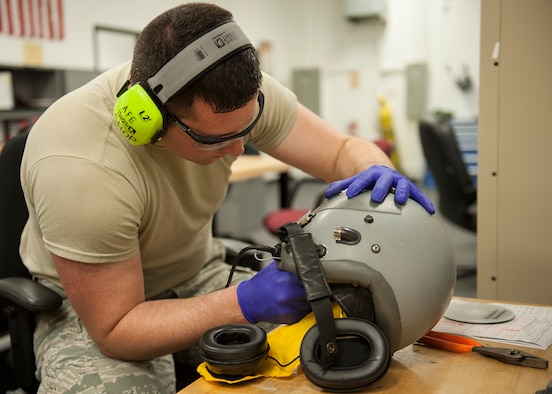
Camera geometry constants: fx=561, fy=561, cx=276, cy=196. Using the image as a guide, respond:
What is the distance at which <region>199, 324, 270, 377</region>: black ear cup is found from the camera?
0.83 m

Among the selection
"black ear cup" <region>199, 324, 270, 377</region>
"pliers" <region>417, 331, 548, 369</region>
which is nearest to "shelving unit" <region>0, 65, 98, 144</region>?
"black ear cup" <region>199, 324, 270, 377</region>

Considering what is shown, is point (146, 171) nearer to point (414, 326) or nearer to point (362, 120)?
point (414, 326)

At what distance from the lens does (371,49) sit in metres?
7.24

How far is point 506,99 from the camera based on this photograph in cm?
129

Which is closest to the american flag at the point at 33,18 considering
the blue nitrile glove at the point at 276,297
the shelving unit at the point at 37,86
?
the shelving unit at the point at 37,86

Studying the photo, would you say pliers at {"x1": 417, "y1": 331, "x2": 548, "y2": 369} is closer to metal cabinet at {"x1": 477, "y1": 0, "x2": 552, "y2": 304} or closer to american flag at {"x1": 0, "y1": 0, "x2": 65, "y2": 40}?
metal cabinet at {"x1": 477, "y1": 0, "x2": 552, "y2": 304}

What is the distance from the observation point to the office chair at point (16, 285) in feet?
3.74

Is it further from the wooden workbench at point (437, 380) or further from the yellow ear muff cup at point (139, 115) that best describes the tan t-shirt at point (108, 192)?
the wooden workbench at point (437, 380)

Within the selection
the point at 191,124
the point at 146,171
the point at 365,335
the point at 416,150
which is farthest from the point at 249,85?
the point at 416,150

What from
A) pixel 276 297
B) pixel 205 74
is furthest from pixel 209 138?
pixel 276 297

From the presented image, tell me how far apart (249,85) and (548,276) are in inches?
33.5

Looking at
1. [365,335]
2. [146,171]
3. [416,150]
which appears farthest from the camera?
[416,150]

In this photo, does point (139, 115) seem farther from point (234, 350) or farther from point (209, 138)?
point (234, 350)

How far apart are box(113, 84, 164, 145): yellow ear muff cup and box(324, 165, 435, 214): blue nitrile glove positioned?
1.05 feet
